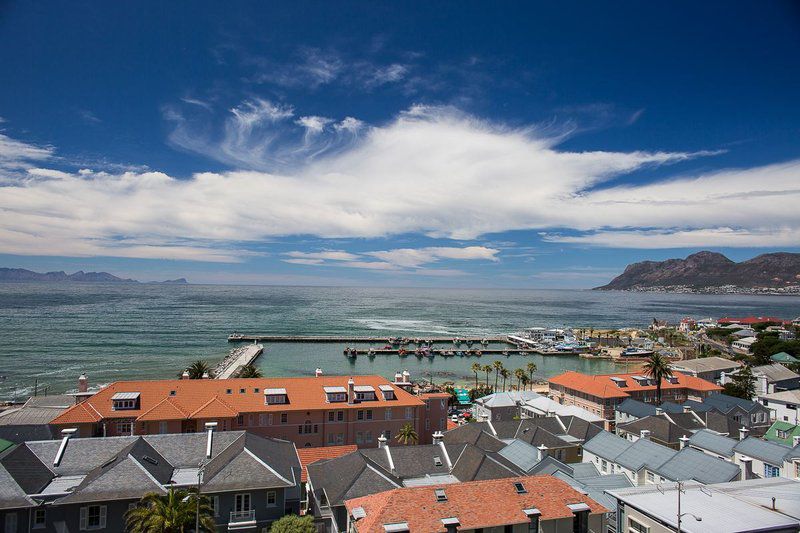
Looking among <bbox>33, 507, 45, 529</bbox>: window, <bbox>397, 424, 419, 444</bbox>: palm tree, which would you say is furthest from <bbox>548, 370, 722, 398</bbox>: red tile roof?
<bbox>33, 507, 45, 529</bbox>: window

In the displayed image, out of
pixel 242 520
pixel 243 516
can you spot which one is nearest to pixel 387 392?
pixel 243 516

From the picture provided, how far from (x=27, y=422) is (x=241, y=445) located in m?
17.9

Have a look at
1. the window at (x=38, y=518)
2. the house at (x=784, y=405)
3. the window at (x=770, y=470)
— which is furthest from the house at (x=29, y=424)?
the house at (x=784, y=405)

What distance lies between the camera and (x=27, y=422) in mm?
32375

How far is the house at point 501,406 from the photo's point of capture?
4900 centimetres

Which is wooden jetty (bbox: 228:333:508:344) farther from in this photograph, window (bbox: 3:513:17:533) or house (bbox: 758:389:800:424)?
window (bbox: 3:513:17:533)

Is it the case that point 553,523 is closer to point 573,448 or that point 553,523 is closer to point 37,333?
point 573,448

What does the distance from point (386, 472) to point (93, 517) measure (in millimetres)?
13483

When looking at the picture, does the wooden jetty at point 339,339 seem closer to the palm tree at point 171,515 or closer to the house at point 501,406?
the house at point 501,406

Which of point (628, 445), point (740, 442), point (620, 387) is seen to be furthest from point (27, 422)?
point (620, 387)

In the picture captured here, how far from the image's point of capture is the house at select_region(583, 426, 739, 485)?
1108 inches

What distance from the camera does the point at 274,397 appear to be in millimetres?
36500

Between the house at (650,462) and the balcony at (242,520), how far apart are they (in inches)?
904

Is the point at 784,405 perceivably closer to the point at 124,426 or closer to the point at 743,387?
the point at 743,387
